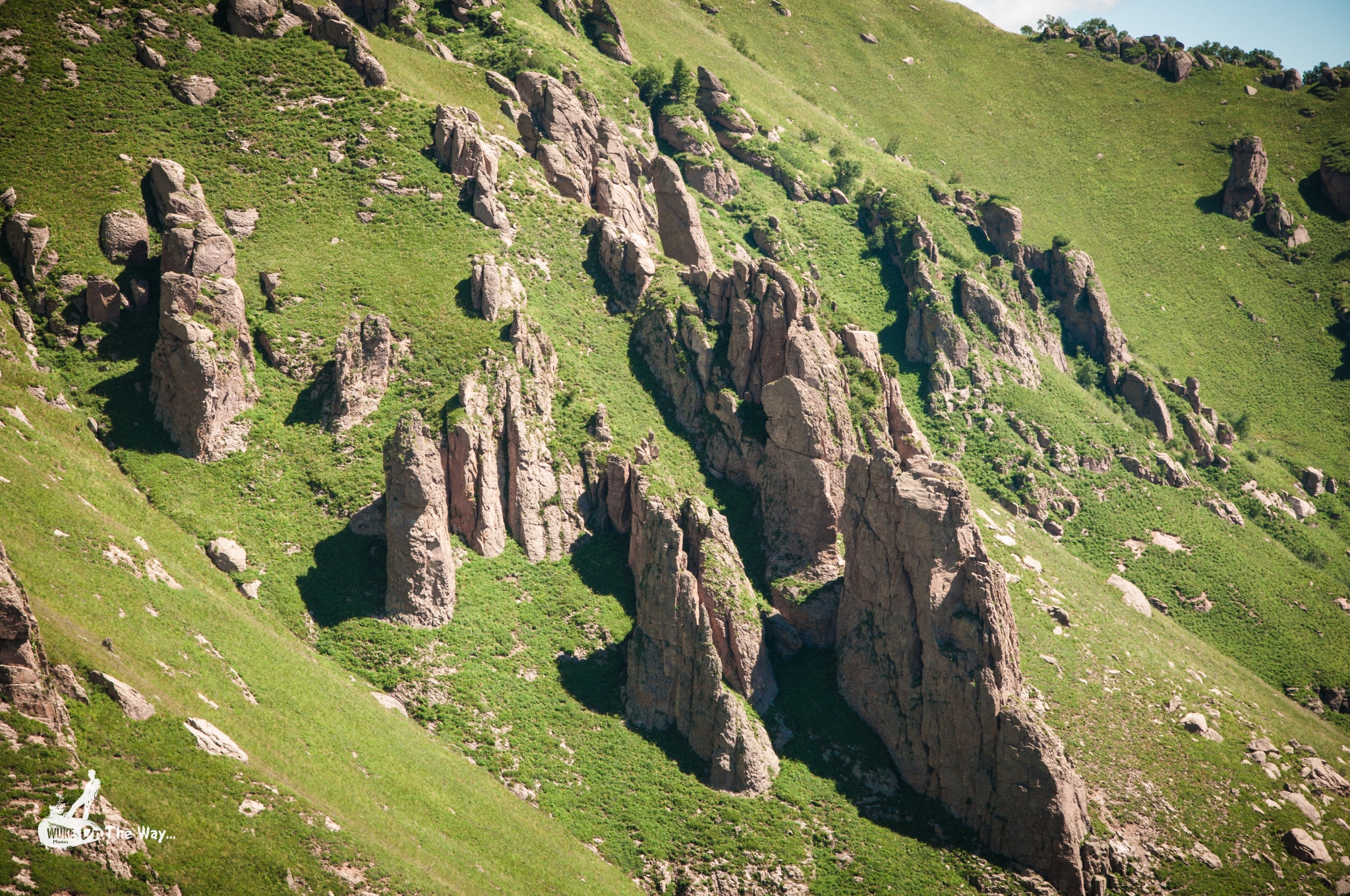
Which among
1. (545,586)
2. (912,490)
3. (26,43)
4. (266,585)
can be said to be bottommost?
(266,585)

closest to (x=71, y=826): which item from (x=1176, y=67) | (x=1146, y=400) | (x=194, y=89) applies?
(x=194, y=89)

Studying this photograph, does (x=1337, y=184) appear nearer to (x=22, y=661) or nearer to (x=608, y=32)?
(x=608, y=32)

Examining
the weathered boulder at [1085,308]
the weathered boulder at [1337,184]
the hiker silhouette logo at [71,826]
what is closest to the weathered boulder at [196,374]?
the hiker silhouette logo at [71,826]

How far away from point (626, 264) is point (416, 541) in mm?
33362

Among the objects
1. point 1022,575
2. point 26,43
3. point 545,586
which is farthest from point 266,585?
point 1022,575

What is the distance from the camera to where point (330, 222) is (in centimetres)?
6097

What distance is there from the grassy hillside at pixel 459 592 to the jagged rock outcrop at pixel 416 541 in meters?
1.24

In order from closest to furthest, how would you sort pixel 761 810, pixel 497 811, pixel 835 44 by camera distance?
pixel 497 811 → pixel 761 810 → pixel 835 44

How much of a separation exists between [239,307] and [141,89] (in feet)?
87.4

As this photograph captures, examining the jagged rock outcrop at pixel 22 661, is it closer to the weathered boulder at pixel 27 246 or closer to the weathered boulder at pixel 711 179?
the weathered boulder at pixel 27 246

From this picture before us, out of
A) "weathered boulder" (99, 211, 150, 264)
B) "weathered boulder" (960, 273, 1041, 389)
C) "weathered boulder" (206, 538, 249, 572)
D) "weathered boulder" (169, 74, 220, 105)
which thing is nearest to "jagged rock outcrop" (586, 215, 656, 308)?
"weathered boulder" (99, 211, 150, 264)

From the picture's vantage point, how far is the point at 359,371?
172ft

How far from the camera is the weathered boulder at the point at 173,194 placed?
2094 inches

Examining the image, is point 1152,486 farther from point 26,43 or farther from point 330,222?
point 26,43
